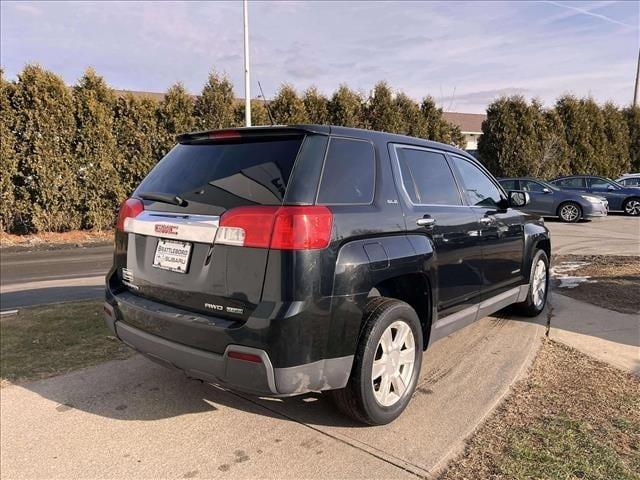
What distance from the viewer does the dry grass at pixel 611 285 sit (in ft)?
20.3

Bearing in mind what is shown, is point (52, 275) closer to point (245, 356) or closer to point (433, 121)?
point (245, 356)

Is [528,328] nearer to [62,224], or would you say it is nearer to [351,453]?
[351,453]

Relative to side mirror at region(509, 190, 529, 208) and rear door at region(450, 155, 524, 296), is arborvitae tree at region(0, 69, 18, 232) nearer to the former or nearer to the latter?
rear door at region(450, 155, 524, 296)

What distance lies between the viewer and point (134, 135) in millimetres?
14406

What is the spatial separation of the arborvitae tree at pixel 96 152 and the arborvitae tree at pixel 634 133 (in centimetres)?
2595

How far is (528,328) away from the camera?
529cm

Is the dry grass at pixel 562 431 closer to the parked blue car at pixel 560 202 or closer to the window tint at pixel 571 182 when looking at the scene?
the parked blue car at pixel 560 202

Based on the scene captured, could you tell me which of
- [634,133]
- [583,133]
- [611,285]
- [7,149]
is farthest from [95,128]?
[634,133]

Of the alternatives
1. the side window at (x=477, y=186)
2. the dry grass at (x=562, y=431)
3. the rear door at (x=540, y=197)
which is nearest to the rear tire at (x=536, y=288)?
the side window at (x=477, y=186)

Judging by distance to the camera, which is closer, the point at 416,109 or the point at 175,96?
the point at 175,96

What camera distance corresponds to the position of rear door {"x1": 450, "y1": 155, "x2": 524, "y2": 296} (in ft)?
14.7

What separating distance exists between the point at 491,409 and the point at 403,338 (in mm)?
800

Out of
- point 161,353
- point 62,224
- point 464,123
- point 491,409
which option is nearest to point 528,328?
point 491,409

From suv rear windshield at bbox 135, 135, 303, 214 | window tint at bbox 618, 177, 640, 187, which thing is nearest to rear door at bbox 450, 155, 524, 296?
Result: suv rear windshield at bbox 135, 135, 303, 214
